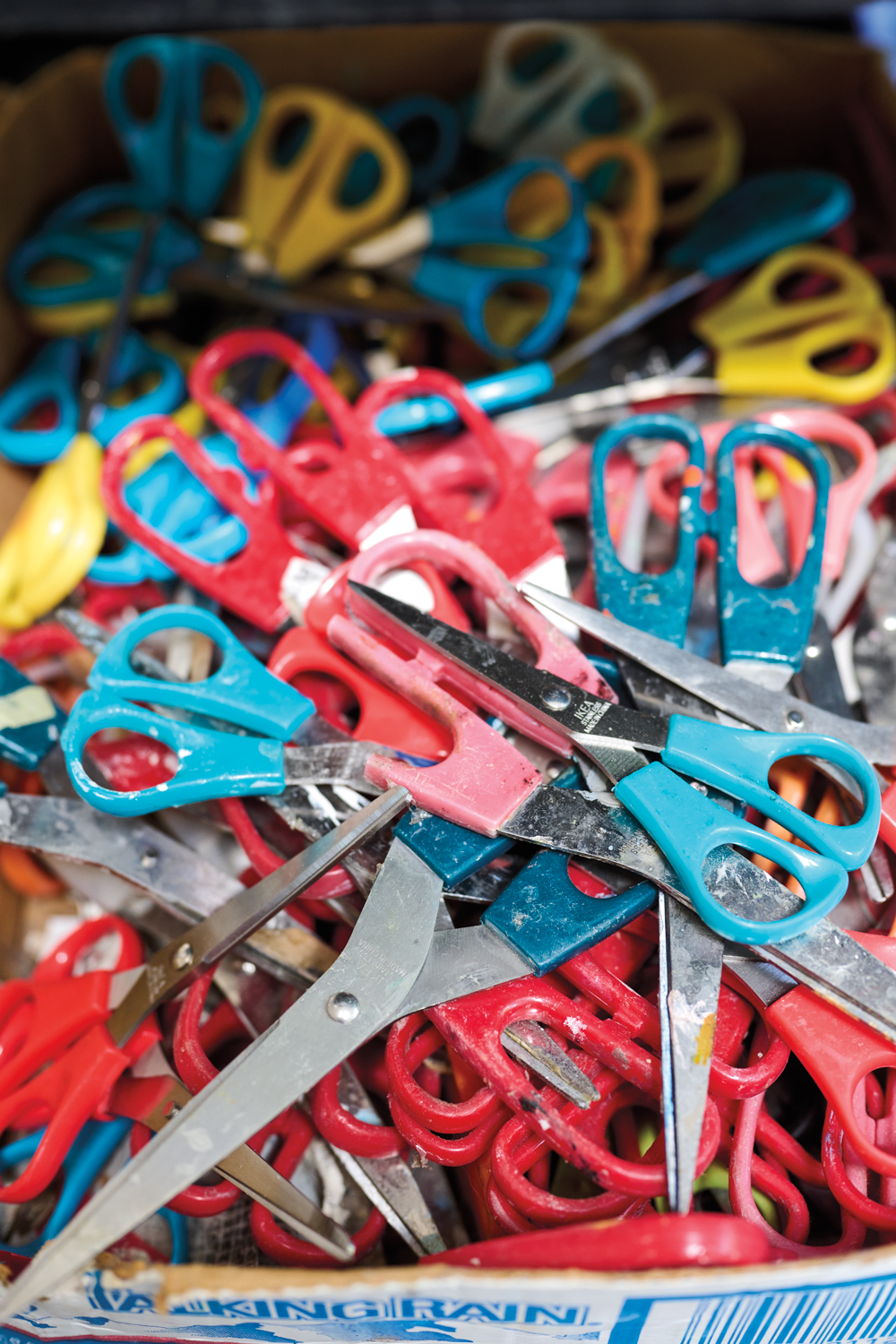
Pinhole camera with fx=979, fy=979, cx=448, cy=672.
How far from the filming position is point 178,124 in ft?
3.23

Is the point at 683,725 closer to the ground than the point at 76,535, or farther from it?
farther from it

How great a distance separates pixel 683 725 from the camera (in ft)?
2.00

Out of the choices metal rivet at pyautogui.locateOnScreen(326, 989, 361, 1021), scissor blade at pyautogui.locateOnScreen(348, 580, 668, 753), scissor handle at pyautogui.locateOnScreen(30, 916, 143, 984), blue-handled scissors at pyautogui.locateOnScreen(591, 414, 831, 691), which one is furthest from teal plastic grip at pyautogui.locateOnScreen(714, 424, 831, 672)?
scissor handle at pyautogui.locateOnScreen(30, 916, 143, 984)

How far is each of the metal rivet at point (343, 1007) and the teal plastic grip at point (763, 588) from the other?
1.14 feet

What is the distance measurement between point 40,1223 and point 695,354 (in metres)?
0.93

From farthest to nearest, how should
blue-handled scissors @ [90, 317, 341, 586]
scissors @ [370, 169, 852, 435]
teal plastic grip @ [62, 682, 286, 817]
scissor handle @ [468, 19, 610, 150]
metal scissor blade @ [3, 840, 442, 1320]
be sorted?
scissor handle @ [468, 19, 610, 150] < scissors @ [370, 169, 852, 435] < blue-handled scissors @ [90, 317, 341, 586] < teal plastic grip @ [62, 682, 286, 817] < metal scissor blade @ [3, 840, 442, 1320]

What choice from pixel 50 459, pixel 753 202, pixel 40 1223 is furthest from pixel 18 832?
pixel 753 202

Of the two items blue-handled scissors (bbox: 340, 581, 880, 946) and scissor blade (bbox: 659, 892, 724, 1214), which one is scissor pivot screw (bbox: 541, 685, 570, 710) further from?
scissor blade (bbox: 659, 892, 724, 1214)

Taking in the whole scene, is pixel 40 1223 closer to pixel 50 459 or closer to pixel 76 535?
pixel 76 535

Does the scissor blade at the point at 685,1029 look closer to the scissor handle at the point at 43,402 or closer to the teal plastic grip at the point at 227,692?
the teal plastic grip at the point at 227,692

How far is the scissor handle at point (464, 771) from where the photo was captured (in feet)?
1.92

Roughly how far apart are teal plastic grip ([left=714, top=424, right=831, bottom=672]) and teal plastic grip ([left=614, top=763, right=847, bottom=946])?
148mm

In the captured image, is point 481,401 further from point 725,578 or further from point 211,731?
point 211,731

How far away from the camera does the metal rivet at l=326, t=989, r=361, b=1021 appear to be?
0.55 m
